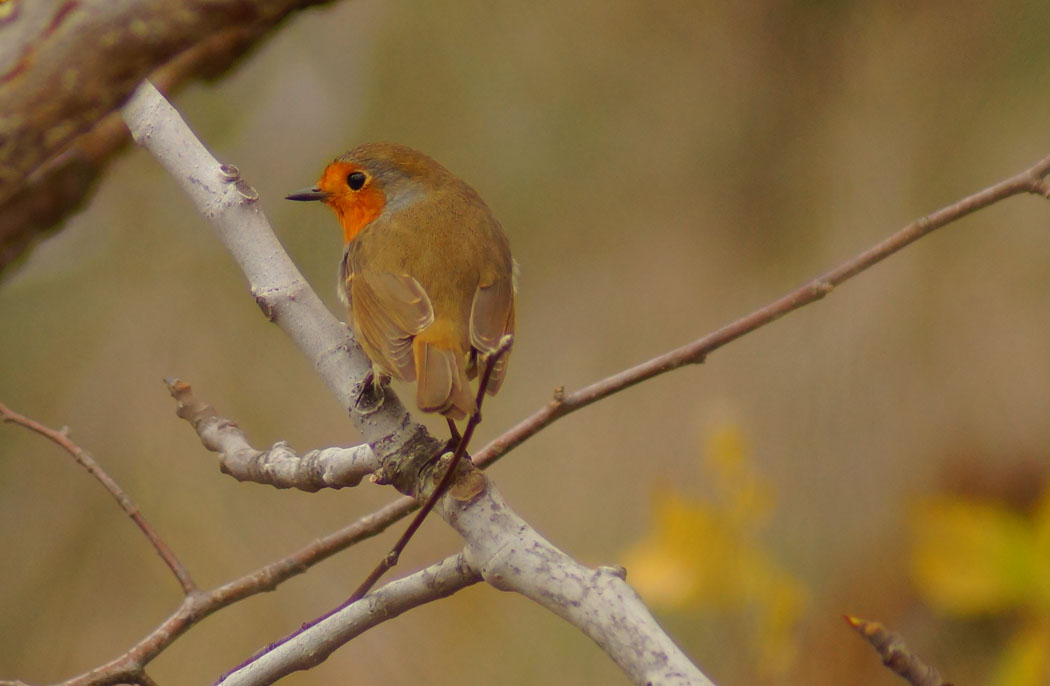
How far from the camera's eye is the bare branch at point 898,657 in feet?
3.21

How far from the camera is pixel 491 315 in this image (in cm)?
205

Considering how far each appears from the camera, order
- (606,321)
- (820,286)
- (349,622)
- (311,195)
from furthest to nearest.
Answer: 1. (606,321)
2. (311,195)
3. (820,286)
4. (349,622)

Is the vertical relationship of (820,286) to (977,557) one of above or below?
above

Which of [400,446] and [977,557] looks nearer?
[400,446]

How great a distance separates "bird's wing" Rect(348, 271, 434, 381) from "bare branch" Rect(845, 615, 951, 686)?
0.91 meters

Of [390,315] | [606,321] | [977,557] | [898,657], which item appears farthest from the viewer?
[606,321]

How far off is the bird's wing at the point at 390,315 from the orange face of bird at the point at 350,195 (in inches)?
9.7

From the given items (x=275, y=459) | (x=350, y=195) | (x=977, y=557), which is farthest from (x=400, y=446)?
(x=977, y=557)

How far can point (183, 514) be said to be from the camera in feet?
11.8

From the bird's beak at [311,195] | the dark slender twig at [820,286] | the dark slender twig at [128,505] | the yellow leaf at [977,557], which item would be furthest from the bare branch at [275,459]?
the yellow leaf at [977,557]

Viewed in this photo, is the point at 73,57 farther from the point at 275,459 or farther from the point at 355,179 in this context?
the point at 355,179

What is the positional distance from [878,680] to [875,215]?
1.41 metres

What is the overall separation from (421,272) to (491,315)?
0.19m

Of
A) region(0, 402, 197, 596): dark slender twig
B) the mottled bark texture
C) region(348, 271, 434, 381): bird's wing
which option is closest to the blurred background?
region(348, 271, 434, 381): bird's wing
